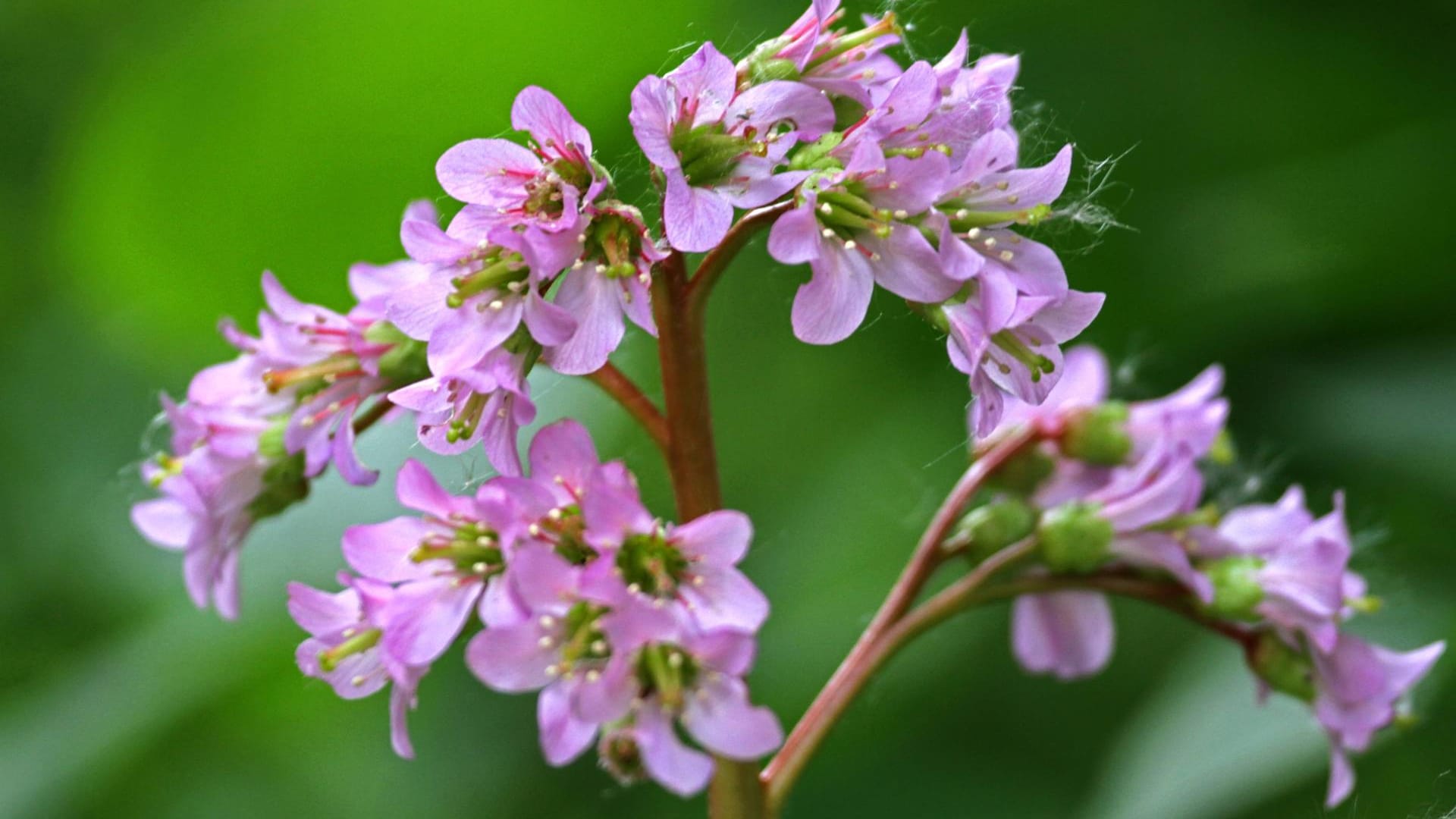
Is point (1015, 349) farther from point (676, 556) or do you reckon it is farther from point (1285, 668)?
point (1285, 668)

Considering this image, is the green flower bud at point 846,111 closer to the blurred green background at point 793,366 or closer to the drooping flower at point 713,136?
the drooping flower at point 713,136

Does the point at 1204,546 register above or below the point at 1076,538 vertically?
below

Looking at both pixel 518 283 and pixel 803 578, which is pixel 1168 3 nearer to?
pixel 803 578

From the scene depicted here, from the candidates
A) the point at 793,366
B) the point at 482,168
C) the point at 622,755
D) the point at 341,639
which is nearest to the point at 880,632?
the point at 622,755

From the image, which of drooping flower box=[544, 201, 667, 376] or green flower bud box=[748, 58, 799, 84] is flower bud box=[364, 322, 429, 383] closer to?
drooping flower box=[544, 201, 667, 376]

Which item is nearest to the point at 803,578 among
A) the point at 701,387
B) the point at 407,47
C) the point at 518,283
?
the point at 407,47
